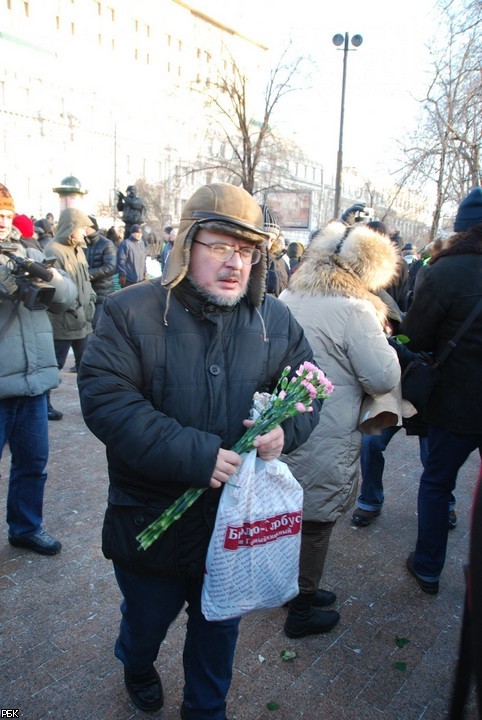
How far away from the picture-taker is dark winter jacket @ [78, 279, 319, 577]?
6.01ft

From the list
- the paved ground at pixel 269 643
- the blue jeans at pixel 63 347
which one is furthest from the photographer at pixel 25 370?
the blue jeans at pixel 63 347

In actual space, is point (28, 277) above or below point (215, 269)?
below

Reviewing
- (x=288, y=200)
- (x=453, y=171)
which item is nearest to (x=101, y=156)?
(x=288, y=200)

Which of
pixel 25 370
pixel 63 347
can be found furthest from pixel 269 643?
pixel 63 347

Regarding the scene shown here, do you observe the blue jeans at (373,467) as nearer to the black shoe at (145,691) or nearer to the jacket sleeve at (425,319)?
the jacket sleeve at (425,319)

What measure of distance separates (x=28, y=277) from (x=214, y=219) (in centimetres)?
174

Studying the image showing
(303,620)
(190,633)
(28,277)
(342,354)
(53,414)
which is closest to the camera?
(190,633)

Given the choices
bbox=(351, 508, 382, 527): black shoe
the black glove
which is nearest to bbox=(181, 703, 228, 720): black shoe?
bbox=(351, 508, 382, 527): black shoe

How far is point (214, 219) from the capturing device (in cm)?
192

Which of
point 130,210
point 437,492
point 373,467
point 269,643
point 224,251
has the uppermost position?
point 130,210

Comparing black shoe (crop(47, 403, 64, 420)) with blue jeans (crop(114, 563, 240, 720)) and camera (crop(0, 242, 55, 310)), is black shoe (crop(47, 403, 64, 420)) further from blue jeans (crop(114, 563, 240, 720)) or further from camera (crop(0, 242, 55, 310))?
blue jeans (crop(114, 563, 240, 720))

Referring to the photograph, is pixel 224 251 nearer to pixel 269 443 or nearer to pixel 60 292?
pixel 269 443

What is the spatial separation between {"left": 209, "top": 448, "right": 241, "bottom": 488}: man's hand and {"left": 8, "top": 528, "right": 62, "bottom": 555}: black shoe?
6.89 ft

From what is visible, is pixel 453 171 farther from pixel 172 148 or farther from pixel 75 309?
pixel 172 148
